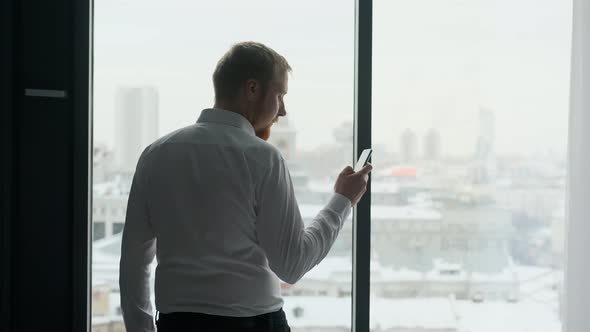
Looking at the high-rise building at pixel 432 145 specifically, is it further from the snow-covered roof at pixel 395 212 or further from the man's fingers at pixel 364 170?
the man's fingers at pixel 364 170

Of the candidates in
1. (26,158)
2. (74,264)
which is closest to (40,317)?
(74,264)

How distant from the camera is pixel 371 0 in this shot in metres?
1.82

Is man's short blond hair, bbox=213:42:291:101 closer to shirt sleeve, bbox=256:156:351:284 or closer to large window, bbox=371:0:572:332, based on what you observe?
shirt sleeve, bbox=256:156:351:284

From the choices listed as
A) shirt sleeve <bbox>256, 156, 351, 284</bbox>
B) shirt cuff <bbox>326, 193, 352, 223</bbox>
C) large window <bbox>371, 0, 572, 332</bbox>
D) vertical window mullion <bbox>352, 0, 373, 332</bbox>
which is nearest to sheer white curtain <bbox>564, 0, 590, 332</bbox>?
large window <bbox>371, 0, 572, 332</bbox>

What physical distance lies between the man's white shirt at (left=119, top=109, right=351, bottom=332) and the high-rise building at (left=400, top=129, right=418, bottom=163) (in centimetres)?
79

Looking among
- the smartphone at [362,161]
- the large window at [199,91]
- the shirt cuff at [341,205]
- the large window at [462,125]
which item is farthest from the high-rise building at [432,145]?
the shirt cuff at [341,205]

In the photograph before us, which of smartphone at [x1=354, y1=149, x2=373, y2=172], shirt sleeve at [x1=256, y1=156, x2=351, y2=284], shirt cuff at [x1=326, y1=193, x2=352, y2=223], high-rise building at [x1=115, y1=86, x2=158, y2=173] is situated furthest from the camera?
high-rise building at [x1=115, y1=86, x2=158, y2=173]

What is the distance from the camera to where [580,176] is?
67.9 inches

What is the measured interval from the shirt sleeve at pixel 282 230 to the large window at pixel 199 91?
2.47 feet

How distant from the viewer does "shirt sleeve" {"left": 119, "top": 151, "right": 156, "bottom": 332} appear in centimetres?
116

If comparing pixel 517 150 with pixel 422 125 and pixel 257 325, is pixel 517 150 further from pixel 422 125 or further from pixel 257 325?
pixel 257 325

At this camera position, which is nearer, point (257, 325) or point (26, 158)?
point (257, 325)

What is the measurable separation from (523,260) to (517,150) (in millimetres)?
362

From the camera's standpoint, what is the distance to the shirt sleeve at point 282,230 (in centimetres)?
107
